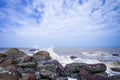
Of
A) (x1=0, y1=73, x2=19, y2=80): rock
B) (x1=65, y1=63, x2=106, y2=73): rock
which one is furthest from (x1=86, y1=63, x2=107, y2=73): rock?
(x1=0, y1=73, x2=19, y2=80): rock

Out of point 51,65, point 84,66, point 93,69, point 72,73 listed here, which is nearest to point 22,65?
point 51,65

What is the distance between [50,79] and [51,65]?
9.08 ft

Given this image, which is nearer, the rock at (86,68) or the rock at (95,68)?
the rock at (86,68)

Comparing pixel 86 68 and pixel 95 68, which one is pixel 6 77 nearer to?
pixel 86 68

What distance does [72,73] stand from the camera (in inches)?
402

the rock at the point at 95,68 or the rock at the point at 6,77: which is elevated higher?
the rock at the point at 6,77

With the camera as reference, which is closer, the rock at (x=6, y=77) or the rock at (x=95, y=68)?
the rock at (x=6, y=77)

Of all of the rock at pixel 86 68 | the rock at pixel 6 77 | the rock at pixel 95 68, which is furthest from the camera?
the rock at pixel 95 68

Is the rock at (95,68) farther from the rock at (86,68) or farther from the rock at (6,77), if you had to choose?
the rock at (6,77)

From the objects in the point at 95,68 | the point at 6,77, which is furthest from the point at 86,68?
the point at 6,77

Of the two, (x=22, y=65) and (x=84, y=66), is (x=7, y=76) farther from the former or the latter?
(x=84, y=66)

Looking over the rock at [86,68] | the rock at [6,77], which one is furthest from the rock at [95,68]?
the rock at [6,77]

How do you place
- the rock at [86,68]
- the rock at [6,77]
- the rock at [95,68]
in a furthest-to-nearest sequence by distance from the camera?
the rock at [95,68] < the rock at [86,68] < the rock at [6,77]

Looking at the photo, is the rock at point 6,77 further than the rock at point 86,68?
No
